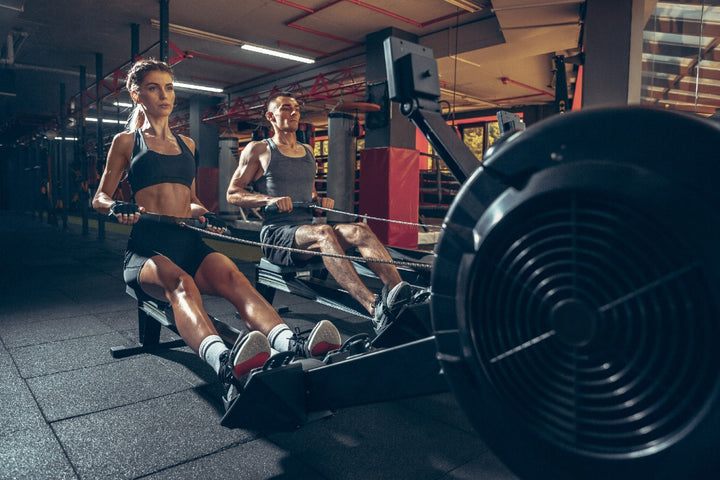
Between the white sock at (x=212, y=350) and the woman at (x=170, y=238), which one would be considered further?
the woman at (x=170, y=238)

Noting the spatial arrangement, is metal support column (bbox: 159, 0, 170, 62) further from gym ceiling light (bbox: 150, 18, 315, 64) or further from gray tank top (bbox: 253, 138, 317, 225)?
gray tank top (bbox: 253, 138, 317, 225)

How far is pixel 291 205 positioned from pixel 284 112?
2.51 feet

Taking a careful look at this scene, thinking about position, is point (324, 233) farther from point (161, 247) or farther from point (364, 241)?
point (161, 247)

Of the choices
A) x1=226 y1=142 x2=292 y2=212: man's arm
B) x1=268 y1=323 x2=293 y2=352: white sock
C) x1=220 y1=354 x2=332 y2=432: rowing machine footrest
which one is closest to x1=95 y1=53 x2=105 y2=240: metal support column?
x1=226 y1=142 x2=292 y2=212: man's arm

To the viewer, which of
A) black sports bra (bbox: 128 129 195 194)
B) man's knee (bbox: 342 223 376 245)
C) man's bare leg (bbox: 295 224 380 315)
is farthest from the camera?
man's knee (bbox: 342 223 376 245)

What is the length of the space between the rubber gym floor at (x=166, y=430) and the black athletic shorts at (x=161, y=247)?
45cm

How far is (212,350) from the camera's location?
1606mm

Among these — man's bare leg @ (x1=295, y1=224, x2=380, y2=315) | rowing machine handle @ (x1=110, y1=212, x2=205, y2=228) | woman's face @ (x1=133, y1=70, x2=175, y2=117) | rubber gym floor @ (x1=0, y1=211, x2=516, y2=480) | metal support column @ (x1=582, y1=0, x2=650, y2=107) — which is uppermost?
metal support column @ (x1=582, y1=0, x2=650, y2=107)

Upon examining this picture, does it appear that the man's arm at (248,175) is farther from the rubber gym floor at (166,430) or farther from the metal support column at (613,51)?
the metal support column at (613,51)

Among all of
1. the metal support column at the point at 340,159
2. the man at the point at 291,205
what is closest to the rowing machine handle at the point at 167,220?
the man at the point at 291,205

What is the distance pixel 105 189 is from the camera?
215cm

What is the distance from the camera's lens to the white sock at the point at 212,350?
156 centimetres

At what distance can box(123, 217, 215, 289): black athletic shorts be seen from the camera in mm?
2029

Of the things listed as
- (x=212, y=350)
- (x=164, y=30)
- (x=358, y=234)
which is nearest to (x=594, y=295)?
(x=212, y=350)
